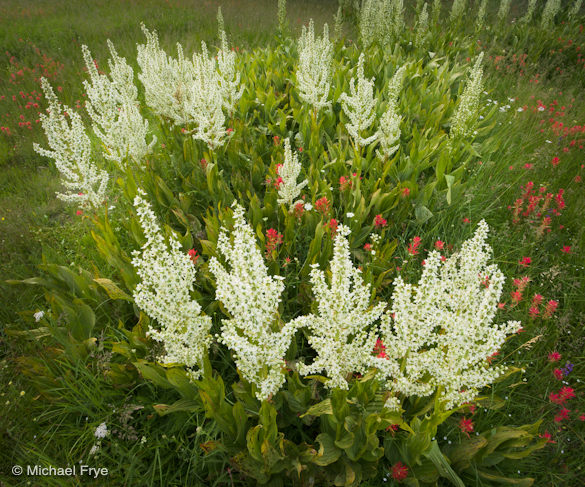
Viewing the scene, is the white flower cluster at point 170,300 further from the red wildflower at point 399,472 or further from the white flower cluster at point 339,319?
the red wildflower at point 399,472

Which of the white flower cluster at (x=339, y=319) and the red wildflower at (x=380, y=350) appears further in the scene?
the red wildflower at (x=380, y=350)

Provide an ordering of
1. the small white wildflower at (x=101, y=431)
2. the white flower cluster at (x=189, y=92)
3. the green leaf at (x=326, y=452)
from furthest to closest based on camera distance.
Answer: the white flower cluster at (x=189, y=92), the small white wildflower at (x=101, y=431), the green leaf at (x=326, y=452)

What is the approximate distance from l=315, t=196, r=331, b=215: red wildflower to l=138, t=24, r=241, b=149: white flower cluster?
154 centimetres

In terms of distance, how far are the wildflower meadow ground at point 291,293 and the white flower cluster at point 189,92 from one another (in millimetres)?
35

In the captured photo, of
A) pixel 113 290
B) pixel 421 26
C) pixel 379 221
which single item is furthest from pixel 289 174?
pixel 421 26

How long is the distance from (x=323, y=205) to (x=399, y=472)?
2224 millimetres

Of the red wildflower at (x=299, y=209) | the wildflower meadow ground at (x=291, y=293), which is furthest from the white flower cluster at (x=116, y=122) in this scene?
the red wildflower at (x=299, y=209)

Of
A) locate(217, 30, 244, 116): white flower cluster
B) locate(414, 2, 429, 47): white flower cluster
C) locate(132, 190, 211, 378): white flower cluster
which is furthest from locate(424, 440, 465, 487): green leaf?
locate(414, 2, 429, 47): white flower cluster

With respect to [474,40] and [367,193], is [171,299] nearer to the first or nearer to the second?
[367,193]

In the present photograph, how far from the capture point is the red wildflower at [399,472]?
2141 mm

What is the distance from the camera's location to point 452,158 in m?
4.36

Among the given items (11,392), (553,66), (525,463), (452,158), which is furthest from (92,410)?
(553,66)

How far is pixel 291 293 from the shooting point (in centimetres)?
341

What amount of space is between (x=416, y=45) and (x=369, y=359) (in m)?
8.55
